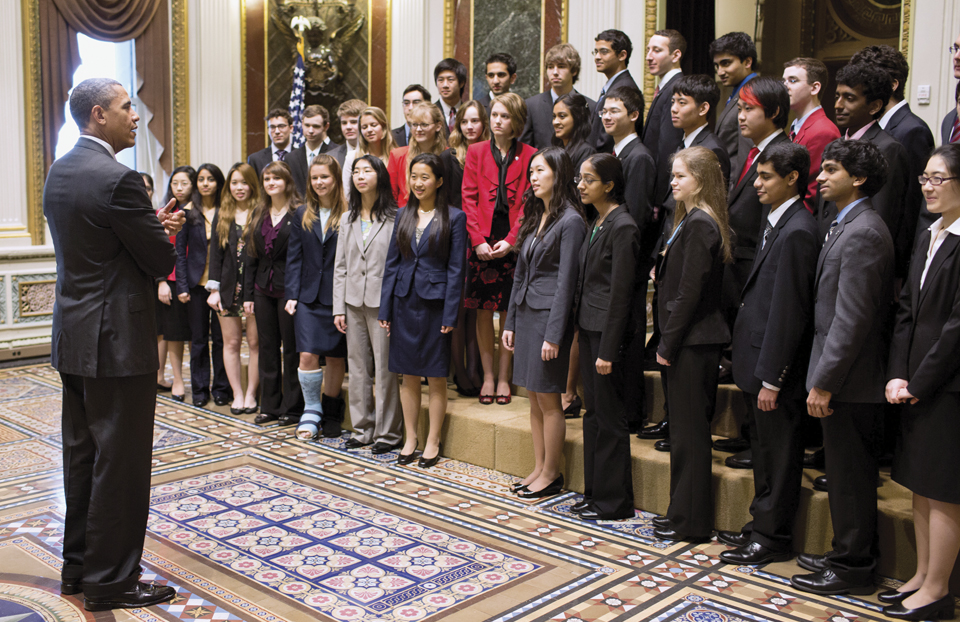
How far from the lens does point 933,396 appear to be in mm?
2920

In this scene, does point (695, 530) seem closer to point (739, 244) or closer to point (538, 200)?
point (739, 244)

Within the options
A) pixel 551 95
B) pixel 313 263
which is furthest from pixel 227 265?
pixel 551 95

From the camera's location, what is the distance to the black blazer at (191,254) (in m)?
6.09

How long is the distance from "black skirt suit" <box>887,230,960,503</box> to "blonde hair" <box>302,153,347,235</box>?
3380 mm

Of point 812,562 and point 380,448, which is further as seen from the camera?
point 380,448

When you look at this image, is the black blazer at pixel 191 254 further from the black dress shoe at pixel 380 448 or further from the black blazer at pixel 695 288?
the black blazer at pixel 695 288

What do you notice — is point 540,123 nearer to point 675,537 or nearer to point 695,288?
point 695,288

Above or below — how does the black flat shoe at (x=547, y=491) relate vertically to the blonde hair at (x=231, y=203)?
below

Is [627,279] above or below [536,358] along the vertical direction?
above

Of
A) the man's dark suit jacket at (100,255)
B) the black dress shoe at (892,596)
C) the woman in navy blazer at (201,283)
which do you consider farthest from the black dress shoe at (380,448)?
the black dress shoe at (892,596)

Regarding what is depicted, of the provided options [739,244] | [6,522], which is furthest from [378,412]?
[739,244]

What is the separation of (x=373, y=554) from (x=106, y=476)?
3.64ft

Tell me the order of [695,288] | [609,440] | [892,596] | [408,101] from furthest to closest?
1. [408,101]
2. [609,440]
3. [695,288]
4. [892,596]

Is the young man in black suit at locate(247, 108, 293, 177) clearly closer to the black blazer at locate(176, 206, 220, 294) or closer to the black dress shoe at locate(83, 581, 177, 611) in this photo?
the black blazer at locate(176, 206, 220, 294)
